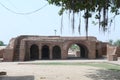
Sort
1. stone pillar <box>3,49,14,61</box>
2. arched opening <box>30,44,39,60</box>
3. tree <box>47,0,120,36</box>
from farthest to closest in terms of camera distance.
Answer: arched opening <box>30,44,39,60</box>, stone pillar <box>3,49,14,61</box>, tree <box>47,0,120,36</box>

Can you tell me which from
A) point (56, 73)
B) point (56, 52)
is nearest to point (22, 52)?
point (56, 52)

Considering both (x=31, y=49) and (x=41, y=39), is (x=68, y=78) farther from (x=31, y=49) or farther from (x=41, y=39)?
(x=31, y=49)

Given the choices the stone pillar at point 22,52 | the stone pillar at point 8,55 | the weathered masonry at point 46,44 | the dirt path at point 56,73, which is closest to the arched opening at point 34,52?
the weathered masonry at point 46,44

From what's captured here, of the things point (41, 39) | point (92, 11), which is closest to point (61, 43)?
point (41, 39)

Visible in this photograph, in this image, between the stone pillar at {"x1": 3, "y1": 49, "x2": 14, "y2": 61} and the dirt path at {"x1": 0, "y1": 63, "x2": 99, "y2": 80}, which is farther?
the stone pillar at {"x1": 3, "y1": 49, "x2": 14, "y2": 61}

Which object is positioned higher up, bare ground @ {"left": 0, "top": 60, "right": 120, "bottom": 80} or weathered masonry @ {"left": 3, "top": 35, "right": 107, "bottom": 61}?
weathered masonry @ {"left": 3, "top": 35, "right": 107, "bottom": 61}

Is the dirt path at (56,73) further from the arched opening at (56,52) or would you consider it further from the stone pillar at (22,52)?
the arched opening at (56,52)

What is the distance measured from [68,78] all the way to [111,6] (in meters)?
5.00

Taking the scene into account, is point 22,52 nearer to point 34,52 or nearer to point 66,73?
point 34,52

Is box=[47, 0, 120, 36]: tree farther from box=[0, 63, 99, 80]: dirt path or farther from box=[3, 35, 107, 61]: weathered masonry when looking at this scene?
box=[3, 35, 107, 61]: weathered masonry

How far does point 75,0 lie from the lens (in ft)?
59.2

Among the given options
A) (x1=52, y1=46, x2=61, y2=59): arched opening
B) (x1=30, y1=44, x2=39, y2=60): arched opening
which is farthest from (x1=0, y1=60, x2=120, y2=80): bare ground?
(x1=52, y1=46, x2=61, y2=59): arched opening

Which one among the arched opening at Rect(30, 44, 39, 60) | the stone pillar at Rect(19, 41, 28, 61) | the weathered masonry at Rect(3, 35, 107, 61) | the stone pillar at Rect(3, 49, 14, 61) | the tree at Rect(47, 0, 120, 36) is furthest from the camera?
the arched opening at Rect(30, 44, 39, 60)

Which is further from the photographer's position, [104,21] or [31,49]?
[31,49]
